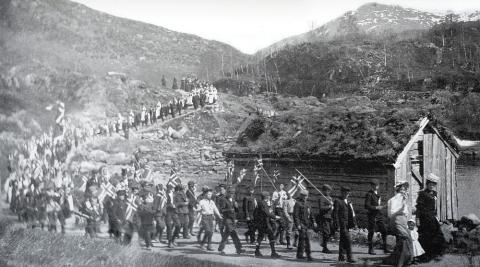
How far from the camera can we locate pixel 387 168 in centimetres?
838

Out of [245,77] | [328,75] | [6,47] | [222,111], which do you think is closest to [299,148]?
[6,47]

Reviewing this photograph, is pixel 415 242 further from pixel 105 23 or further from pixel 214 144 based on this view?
pixel 214 144

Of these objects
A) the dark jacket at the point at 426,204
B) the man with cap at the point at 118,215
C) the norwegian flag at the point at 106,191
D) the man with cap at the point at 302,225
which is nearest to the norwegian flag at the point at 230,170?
the norwegian flag at the point at 106,191

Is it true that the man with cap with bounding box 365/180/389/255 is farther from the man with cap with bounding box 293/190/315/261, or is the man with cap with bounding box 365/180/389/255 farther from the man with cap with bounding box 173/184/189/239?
the man with cap with bounding box 173/184/189/239

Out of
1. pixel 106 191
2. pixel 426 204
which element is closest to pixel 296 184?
pixel 426 204

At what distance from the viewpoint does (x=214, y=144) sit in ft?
55.6

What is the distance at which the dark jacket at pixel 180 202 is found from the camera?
909cm

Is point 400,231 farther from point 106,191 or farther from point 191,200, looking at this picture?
point 106,191

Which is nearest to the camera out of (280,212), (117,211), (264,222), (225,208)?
(264,222)

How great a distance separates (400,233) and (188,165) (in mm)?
8192

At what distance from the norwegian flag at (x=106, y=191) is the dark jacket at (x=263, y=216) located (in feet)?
11.3

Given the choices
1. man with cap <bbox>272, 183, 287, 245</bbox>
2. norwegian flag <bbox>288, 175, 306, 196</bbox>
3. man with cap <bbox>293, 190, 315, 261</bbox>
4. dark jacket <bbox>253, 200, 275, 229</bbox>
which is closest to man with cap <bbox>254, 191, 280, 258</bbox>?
dark jacket <bbox>253, 200, 275, 229</bbox>

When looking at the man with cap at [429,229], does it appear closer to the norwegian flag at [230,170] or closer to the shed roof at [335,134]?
the shed roof at [335,134]

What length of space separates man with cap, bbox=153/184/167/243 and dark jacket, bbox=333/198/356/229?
12.5 feet
